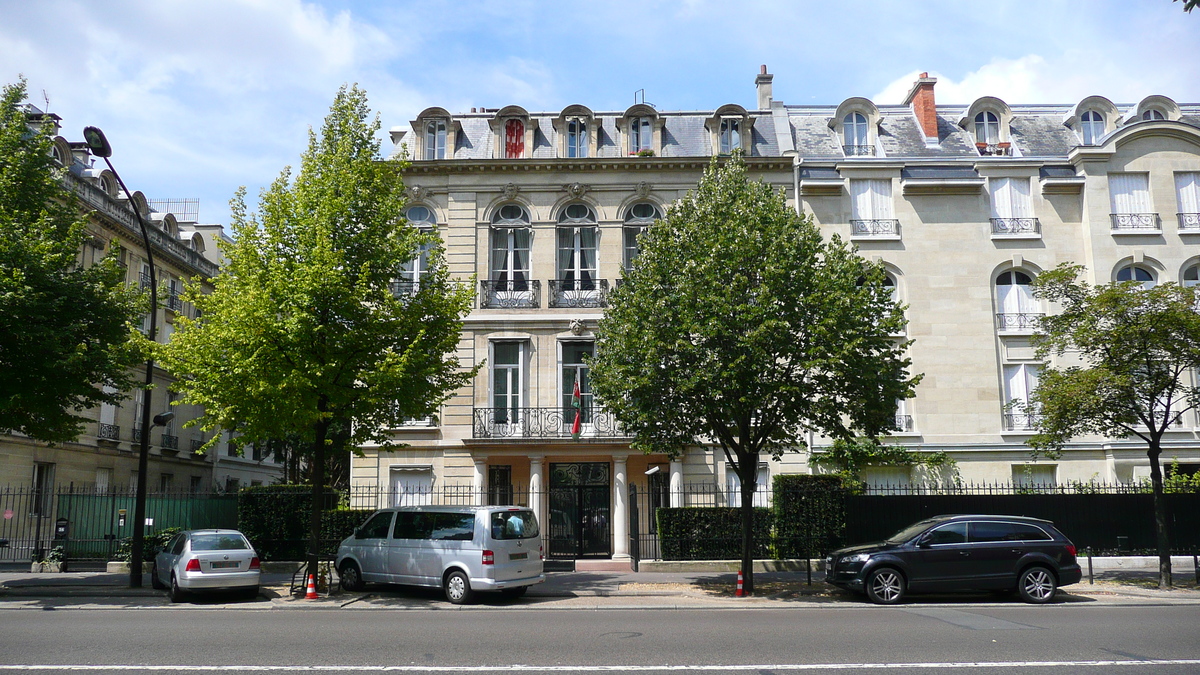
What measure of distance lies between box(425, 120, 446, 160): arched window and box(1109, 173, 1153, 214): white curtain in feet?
70.0

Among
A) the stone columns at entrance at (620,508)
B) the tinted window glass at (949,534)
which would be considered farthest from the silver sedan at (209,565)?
the tinted window glass at (949,534)

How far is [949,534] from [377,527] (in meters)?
11.1

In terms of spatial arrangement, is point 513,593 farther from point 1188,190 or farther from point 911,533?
point 1188,190

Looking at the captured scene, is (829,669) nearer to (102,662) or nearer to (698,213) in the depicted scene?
(102,662)

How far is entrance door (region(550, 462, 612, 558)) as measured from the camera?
23.9 metres

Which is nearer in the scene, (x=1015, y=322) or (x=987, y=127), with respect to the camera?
(x=1015, y=322)

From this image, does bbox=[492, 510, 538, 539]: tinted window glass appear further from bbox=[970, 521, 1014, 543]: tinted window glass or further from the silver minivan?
bbox=[970, 521, 1014, 543]: tinted window glass

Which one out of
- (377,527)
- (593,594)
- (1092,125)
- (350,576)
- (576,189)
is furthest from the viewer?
(1092,125)

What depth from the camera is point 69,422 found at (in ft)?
58.9

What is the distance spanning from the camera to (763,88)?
30391 mm

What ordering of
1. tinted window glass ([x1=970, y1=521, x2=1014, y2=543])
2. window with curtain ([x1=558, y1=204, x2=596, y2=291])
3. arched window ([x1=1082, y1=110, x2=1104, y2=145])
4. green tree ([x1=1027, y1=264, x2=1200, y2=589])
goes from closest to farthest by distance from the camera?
tinted window glass ([x1=970, y1=521, x2=1014, y2=543]), green tree ([x1=1027, y1=264, x2=1200, y2=589]), window with curtain ([x1=558, y1=204, x2=596, y2=291]), arched window ([x1=1082, y1=110, x2=1104, y2=145])

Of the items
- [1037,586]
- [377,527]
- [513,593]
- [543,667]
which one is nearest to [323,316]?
[377,527]

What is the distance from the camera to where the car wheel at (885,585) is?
1532cm

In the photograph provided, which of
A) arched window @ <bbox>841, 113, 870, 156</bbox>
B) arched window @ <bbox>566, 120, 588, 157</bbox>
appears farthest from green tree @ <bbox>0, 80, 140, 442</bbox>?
arched window @ <bbox>841, 113, 870, 156</bbox>
